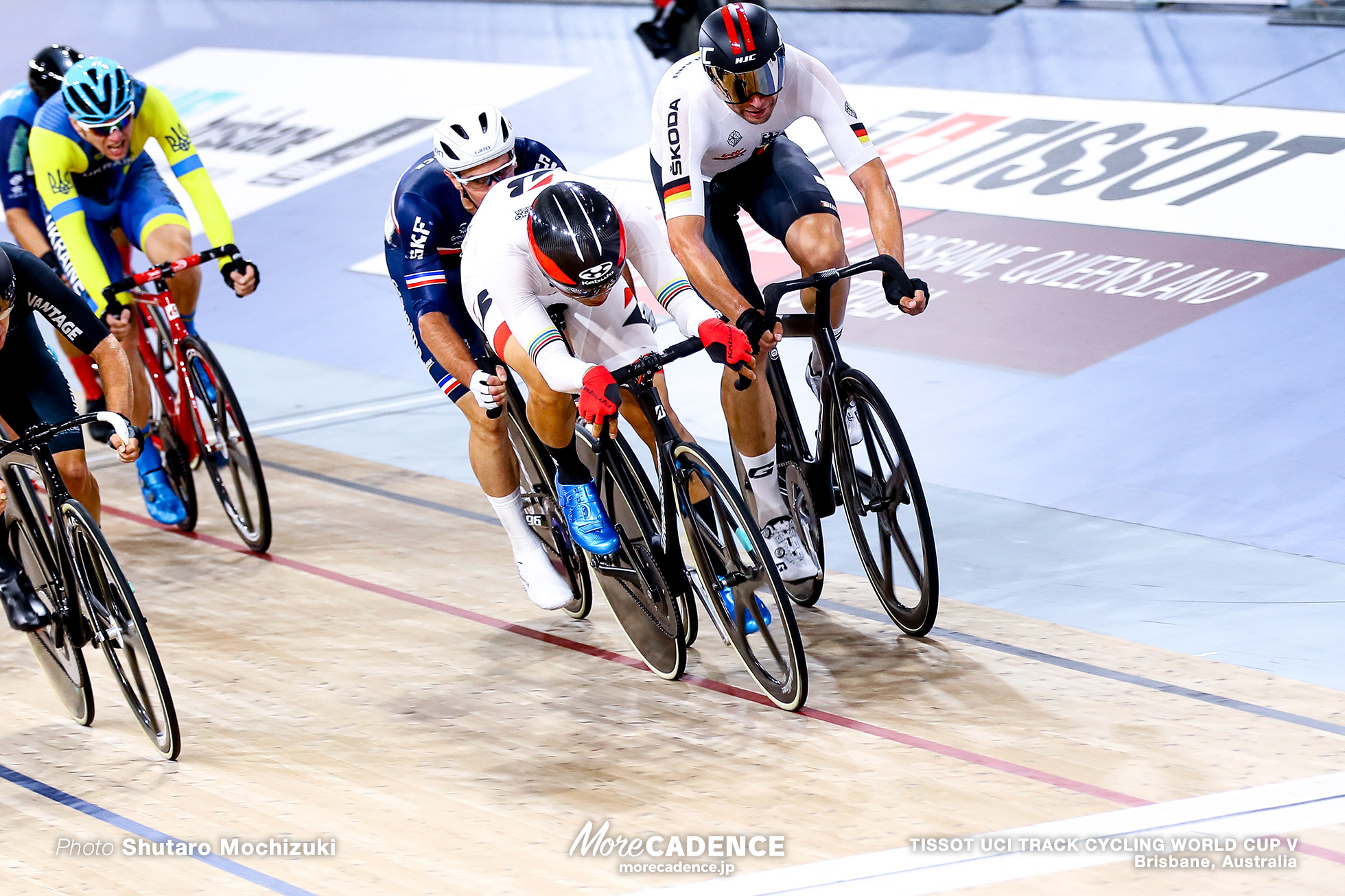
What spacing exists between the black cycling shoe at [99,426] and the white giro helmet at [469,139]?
8.05ft

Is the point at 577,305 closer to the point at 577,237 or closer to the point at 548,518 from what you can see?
the point at 577,237

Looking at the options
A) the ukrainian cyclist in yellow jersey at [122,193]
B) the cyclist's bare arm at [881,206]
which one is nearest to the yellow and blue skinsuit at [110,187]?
the ukrainian cyclist in yellow jersey at [122,193]

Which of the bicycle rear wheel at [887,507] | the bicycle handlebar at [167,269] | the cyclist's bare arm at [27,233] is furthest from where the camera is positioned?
the cyclist's bare arm at [27,233]

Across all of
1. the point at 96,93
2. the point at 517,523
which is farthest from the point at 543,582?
the point at 96,93

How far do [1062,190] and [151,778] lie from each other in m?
4.65

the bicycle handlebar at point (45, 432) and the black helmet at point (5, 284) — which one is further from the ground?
the black helmet at point (5, 284)

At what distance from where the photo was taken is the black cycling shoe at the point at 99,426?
18.5 feet

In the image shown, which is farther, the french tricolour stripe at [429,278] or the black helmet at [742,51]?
the french tricolour stripe at [429,278]

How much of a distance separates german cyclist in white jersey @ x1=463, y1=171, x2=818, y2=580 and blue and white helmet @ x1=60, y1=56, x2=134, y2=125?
169cm

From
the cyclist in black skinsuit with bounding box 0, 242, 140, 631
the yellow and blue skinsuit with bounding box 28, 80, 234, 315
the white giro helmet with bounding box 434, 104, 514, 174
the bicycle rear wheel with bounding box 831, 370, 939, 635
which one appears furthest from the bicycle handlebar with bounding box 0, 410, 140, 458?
the bicycle rear wheel with bounding box 831, 370, 939, 635

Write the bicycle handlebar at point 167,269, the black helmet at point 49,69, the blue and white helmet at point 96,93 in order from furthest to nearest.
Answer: the black helmet at point 49,69 → the bicycle handlebar at point 167,269 → the blue and white helmet at point 96,93

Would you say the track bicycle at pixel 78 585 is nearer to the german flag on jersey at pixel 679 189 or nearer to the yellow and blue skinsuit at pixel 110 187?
the yellow and blue skinsuit at pixel 110 187

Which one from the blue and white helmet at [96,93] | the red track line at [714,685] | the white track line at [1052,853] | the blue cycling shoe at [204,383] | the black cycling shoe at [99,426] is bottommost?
the red track line at [714,685]

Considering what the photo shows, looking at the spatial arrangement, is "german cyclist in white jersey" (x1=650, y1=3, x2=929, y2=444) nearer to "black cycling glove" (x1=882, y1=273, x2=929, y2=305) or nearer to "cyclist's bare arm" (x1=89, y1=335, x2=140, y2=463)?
"black cycling glove" (x1=882, y1=273, x2=929, y2=305)
